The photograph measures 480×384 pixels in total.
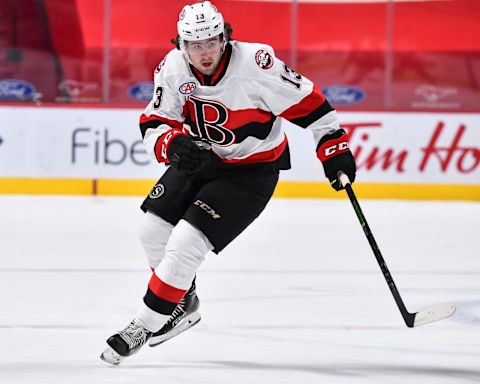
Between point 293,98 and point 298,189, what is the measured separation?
4821 millimetres

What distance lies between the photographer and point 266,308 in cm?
412

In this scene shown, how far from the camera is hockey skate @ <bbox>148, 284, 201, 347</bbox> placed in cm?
337

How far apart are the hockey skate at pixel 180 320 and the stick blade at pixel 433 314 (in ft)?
2.11

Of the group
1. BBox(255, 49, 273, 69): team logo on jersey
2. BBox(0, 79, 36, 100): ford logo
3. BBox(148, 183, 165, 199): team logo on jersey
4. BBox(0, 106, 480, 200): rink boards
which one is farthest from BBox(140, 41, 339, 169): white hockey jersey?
BBox(0, 79, 36, 100): ford logo

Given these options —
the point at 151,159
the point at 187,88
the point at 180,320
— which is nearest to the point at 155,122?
the point at 187,88

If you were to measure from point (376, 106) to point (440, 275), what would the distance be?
Result: 360 centimetres

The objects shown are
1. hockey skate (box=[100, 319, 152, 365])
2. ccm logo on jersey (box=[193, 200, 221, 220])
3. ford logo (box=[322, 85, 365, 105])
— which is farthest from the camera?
ford logo (box=[322, 85, 365, 105])

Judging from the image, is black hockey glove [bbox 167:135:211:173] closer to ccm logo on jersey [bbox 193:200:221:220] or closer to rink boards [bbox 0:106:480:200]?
ccm logo on jersey [bbox 193:200:221:220]

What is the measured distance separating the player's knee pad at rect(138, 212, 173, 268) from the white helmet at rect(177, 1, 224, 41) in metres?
0.51

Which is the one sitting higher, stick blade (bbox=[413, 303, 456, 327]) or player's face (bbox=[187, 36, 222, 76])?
player's face (bbox=[187, 36, 222, 76])

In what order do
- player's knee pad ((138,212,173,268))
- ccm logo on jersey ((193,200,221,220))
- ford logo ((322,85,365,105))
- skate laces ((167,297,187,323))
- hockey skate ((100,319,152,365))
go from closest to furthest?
hockey skate ((100,319,152,365)) < ccm logo on jersey ((193,200,221,220)) < player's knee pad ((138,212,173,268)) < skate laces ((167,297,187,323)) < ford logo ((322,85,365,105))

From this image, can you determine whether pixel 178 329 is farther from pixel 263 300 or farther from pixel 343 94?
pixel 343 94

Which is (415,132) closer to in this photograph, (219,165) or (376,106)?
(376,106)

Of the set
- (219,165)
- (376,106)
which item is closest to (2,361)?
(219,165)
